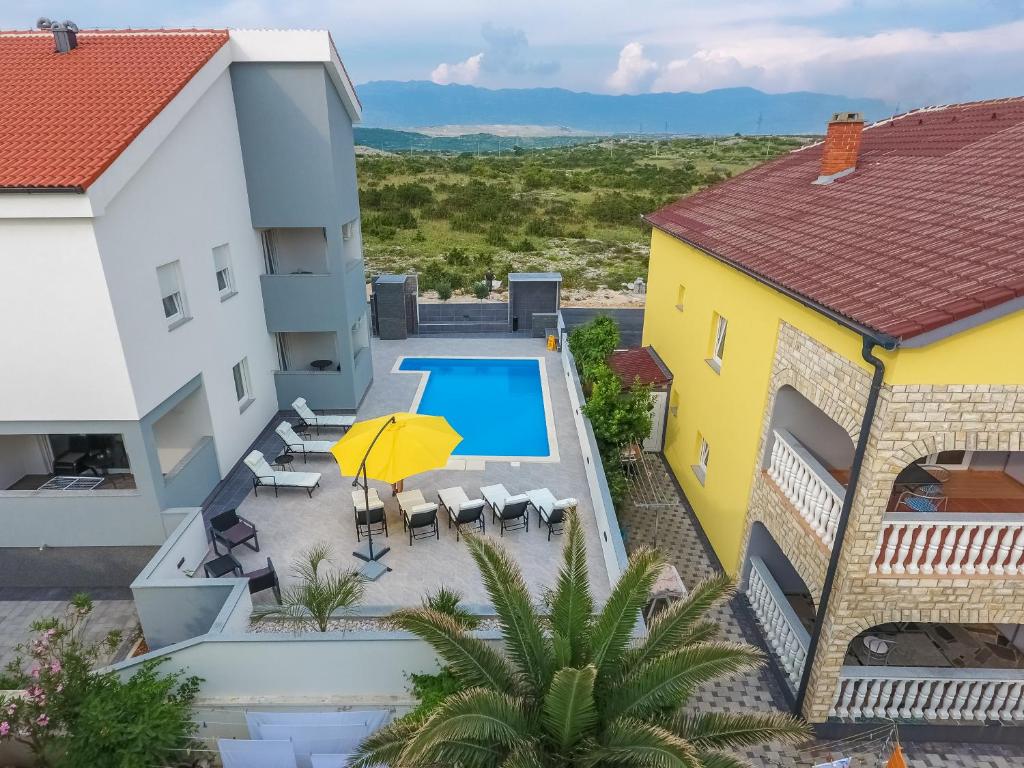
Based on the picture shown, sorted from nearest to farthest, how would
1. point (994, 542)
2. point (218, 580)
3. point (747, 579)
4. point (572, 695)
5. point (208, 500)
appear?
point (572, 695), point (994, 542), point (218, 580), point (747, 579), point (208, 500)

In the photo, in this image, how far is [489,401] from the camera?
1948cm

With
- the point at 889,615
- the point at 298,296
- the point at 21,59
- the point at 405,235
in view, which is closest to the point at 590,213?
the point at 405,235

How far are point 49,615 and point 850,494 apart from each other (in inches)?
551

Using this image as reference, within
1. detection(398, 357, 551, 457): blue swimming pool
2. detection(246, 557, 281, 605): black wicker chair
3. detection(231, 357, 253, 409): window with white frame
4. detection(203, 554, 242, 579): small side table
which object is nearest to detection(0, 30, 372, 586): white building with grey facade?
detection(231, 357, 253, 409): window with white frame

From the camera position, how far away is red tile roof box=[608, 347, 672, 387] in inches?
667

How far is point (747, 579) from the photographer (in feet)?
39.7

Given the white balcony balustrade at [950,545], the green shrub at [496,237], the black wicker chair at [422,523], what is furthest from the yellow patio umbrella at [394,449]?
the green shrub at [496,237]

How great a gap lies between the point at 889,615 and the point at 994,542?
1723 millimetres

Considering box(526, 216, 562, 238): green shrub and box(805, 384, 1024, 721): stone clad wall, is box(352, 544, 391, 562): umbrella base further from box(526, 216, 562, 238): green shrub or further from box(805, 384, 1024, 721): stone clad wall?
box(526, 216, 562, 238): green shrub

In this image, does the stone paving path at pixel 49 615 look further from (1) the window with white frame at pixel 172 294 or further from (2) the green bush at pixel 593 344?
(2) the green bush at pixel 593 344

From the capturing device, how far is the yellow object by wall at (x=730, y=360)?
278 inches

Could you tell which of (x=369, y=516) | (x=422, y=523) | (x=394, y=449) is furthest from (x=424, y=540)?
(x=394, y=449)

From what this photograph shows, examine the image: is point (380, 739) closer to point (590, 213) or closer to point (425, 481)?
point (425, 481)

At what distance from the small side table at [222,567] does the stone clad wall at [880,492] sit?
9.62 metres
